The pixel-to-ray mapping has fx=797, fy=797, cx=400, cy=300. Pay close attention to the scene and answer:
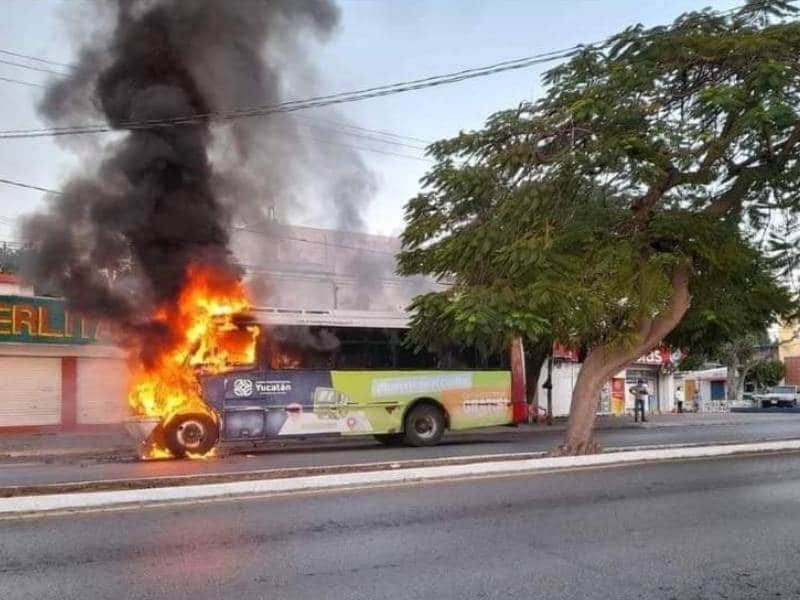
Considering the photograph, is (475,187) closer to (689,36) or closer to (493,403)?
(689,36)

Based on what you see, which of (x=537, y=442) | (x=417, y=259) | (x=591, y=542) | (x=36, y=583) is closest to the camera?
(x=36, y=583)

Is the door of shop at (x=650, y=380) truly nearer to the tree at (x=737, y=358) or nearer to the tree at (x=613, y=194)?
the tree at (x=737, y=358)

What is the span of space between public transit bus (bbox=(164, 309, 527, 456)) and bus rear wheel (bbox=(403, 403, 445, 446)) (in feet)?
0.07

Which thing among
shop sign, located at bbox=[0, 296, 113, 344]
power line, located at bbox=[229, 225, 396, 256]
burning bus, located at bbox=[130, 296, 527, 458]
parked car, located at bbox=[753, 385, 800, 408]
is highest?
power line, located at bbox=[229, 225, 396, 256]

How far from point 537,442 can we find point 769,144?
8.49 metres

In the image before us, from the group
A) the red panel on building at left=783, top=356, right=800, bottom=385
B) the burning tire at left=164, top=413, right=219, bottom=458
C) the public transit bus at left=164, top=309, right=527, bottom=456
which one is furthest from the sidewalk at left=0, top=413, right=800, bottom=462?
the red panel on building at left=783, top=356, right=800, bottom=385

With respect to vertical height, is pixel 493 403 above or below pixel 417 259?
below

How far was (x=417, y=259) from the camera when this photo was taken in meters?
12.5

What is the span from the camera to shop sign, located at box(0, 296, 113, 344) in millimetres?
19938

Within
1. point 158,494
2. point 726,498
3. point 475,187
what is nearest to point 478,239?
point 475,187

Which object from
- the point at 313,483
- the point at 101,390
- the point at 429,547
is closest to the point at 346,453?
the point at 313,483

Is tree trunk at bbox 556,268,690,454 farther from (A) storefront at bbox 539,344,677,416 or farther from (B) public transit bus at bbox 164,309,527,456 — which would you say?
(A) storefront at bbox 539,344,677,416

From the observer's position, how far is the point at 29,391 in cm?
2059

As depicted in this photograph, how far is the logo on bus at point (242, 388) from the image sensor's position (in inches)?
574
